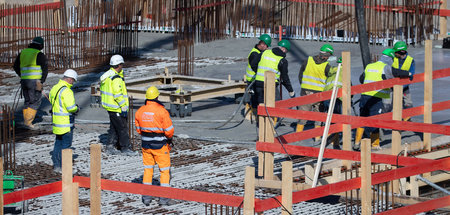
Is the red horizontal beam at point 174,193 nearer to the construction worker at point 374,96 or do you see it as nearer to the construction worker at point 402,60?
the construction worker at point 374,96

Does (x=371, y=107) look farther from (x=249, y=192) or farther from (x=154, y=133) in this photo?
(x=249, y=192)

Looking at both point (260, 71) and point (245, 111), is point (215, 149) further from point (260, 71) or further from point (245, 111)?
point (245, 111)

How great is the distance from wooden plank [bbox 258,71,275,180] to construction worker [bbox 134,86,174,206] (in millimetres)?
1415

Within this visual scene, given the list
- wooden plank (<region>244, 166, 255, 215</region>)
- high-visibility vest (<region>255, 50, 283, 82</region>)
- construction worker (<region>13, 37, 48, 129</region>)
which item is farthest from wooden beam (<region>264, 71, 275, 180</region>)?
construction worker (<region>13, 37, 48, 129</region>)

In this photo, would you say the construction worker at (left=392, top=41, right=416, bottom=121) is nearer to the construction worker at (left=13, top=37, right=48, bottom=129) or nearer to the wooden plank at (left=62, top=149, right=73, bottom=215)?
the construction worker at (left=13, top=37, right=48, bottom=129)

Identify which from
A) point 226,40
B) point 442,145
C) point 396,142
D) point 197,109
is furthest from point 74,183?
point 226,40

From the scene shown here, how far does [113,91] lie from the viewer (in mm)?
12984

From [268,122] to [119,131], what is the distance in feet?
9.86

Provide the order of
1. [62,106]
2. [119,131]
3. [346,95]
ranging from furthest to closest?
[119,131], [62,106], [346,95]

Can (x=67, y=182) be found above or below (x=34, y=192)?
above

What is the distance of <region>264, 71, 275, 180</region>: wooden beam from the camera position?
36.7ft

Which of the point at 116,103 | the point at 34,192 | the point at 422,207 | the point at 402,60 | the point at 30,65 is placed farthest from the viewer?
the point at 30,65

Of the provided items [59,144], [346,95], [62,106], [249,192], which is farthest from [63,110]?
[249,192]

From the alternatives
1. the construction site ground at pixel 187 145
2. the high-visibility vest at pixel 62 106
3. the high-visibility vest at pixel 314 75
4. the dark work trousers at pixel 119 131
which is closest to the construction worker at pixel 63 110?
the high-visibility vest at pixel 62 106
